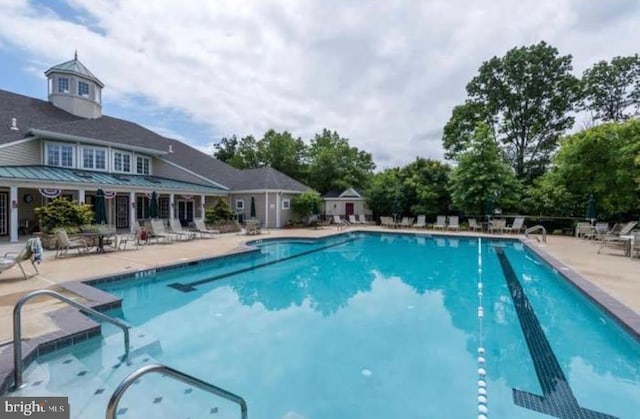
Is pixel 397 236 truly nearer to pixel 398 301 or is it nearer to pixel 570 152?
pixel 570 152

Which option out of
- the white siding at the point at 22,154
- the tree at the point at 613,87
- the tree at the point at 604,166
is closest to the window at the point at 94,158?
the white siding at the point at 22,154

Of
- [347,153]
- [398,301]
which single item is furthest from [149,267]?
[347,153]

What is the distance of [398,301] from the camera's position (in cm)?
709

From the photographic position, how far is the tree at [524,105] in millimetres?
25219

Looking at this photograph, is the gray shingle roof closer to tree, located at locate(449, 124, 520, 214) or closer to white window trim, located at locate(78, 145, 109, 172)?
white window trim, located at locate(78, 145, 109, 172)

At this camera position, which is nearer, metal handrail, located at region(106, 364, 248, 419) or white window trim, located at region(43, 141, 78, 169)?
metal handrail, located at region(106, 364, 248, 419)

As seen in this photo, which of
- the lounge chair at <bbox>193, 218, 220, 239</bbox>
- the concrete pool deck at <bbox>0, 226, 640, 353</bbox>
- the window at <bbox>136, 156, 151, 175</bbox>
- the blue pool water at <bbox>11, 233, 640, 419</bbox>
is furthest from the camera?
the window at <bbox>136, 156, 151, 175</bbox>

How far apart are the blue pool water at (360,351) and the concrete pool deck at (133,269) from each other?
606 millimetres

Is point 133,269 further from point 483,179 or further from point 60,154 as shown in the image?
point 483,179

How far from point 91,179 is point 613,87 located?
120 ft

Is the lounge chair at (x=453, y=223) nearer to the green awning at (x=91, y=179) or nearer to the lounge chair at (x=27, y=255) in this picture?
the green awning at (x=91, y=179)

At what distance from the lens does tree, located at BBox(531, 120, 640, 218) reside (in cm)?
1412

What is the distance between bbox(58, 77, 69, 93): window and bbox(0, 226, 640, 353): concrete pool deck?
11933 millimetres

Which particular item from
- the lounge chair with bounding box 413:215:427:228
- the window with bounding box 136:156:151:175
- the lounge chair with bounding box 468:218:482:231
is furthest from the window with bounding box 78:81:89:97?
the lounge chair with bounding box 468:218:482:231
